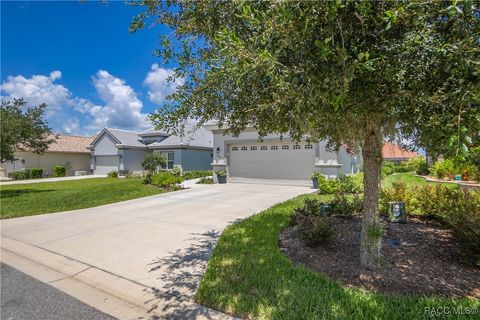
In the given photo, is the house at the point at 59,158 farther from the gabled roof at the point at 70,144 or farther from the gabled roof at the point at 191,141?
the gabled roof at the point at 191,141

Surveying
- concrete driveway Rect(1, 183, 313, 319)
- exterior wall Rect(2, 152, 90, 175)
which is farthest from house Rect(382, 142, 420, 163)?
exterior wall Rect(2, 152, 90, 175)

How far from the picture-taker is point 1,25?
9.85m

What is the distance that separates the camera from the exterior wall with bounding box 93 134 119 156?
28.1m

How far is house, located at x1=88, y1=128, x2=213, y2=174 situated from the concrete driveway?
14002 mm

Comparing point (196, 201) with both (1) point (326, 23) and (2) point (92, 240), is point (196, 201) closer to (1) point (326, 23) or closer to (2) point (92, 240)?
(2) point (92, 240)

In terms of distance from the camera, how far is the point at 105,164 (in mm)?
29141

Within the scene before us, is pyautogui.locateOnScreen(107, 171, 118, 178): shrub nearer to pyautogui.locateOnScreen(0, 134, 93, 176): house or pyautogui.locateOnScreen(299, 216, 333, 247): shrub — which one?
pyautogui.locateOnScreen(0, 134, 93, 176): house

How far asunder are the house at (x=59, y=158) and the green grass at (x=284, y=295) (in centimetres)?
2993

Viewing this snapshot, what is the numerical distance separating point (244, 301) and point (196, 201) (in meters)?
8.11

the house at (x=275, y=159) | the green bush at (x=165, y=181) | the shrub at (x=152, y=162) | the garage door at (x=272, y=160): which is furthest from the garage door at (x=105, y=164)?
the garage door at (x=272, y=160)

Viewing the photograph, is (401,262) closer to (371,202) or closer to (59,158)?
(371,202)

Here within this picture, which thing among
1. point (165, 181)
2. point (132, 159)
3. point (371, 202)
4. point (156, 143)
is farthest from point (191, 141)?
point (371, 202)

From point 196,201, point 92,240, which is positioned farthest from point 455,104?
point 196,201

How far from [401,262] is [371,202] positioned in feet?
3.63
